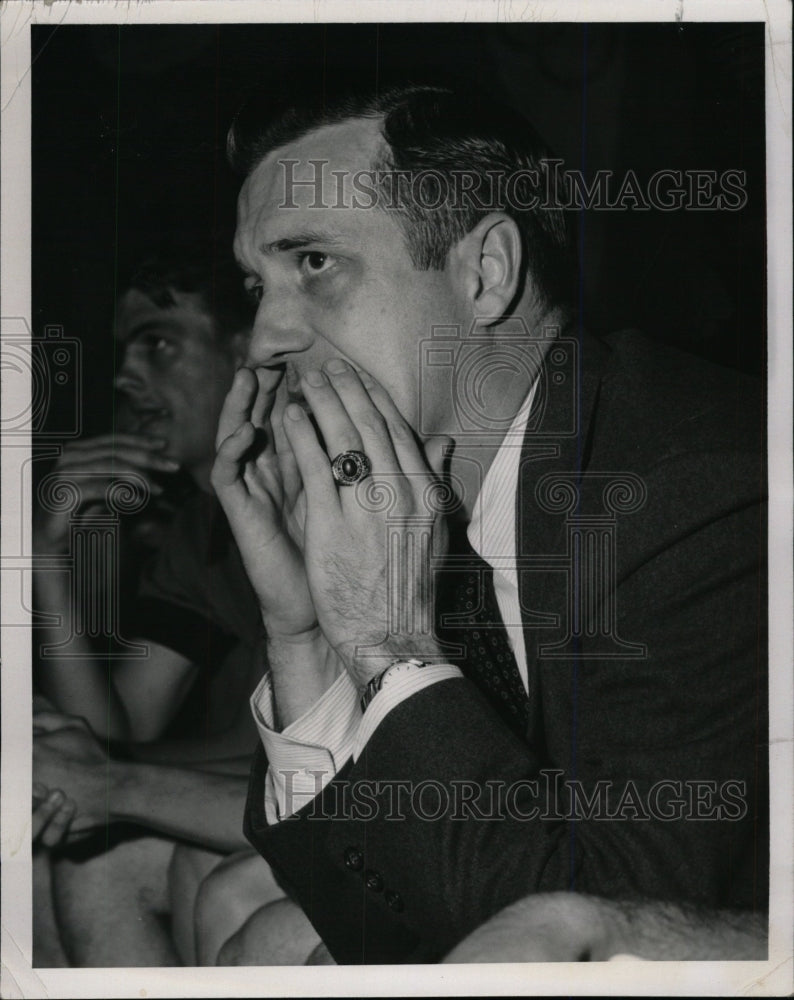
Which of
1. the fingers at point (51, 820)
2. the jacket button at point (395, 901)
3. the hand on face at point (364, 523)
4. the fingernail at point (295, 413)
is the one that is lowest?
the jacket button at point (395, 901)

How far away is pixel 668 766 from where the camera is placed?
181cm

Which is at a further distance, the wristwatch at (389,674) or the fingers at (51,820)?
the fingers at (51,820)

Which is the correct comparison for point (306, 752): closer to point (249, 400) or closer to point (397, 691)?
point (397, 691)

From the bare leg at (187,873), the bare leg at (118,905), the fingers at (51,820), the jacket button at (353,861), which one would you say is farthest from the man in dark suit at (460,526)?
the fingers at (51,820)

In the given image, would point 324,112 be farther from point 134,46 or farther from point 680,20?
point 680,20

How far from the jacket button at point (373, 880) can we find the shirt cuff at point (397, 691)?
0.73ft

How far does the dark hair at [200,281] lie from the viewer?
184cm

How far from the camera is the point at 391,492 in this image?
1.80m

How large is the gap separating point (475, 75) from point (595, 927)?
1.51 metres

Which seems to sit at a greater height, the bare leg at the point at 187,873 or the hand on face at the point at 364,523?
the hand on face at the point at 364,523

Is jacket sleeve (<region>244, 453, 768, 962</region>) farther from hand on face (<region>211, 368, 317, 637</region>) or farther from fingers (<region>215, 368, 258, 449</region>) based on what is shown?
fingers (<region>215, 368, 258, 449</region>)

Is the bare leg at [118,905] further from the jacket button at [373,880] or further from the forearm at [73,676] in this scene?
the jacket button at [373,880]

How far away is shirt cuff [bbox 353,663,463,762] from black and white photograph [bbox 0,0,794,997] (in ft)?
0.04

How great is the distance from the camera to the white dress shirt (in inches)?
71.8
